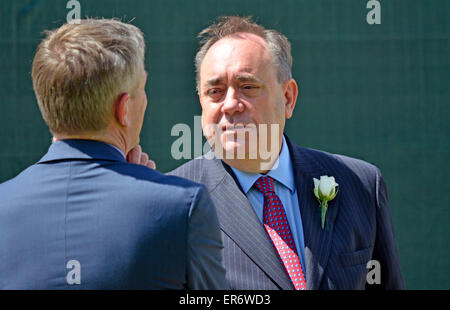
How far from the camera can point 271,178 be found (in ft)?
7.39

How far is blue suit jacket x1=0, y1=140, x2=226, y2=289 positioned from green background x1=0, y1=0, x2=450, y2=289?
3956mm

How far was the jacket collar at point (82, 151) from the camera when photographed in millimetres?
1439

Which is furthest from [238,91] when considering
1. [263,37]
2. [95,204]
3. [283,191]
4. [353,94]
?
[353,94]

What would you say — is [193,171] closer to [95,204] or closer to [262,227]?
[262,227]

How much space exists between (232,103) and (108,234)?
103cm

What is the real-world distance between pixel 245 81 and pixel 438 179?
11.8ft

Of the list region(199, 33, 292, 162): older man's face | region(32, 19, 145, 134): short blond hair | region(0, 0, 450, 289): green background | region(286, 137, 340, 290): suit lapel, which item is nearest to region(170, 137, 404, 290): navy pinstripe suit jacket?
region(286, 137, 340, 290): suit lapel

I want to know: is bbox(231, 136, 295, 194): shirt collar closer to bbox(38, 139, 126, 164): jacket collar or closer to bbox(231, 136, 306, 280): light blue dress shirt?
bbox(231, 136, 306, 280): light blue dress shirt

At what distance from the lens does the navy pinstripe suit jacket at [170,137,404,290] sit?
1.99 meters

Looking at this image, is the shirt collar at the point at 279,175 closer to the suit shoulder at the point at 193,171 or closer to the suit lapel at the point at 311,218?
the suit lapel at the point at 311,218

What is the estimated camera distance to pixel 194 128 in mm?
5348
